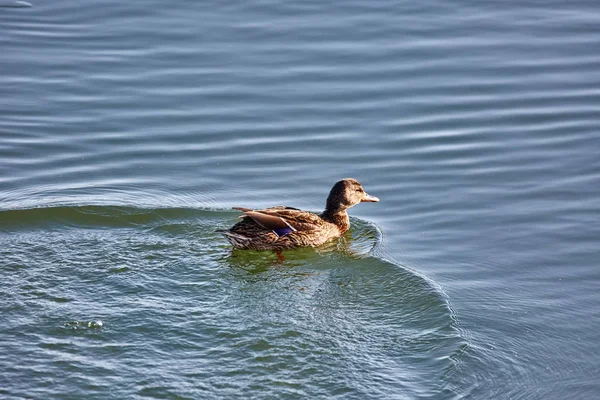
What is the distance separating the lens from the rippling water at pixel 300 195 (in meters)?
7.02

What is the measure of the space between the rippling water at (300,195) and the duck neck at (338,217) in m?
0.23

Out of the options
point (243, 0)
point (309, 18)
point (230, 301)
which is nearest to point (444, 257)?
point (230, 301)

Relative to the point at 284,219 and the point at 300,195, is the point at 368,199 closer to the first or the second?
the point at 300,195

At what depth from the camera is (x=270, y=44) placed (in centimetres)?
1430

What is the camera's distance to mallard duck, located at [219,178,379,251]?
9.38m

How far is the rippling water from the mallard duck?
0.60 feet

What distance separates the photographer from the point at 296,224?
9.71 m

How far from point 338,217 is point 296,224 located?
634mm

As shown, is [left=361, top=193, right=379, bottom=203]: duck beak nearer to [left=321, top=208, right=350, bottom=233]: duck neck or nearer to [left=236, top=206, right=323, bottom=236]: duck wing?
[left=321, top=208, right=350, bottom=233]: duck neck

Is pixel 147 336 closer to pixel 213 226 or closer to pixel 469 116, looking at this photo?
pixel 213 226

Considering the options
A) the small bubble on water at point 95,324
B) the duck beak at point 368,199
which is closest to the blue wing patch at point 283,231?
the duck beak at point 368,199

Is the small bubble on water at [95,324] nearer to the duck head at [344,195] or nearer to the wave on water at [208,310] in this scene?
the wave on water at [208,310]

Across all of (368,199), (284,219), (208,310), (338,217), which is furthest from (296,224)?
(208,310)

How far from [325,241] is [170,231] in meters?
1.68
